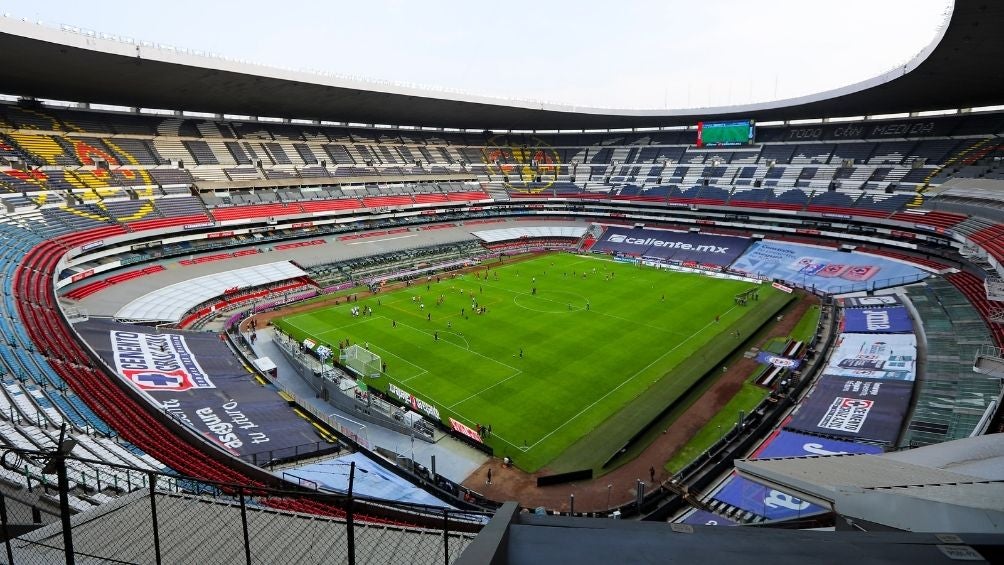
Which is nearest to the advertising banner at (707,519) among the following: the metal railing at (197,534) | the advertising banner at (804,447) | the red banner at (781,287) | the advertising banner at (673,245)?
the advertising banner at (804,447)

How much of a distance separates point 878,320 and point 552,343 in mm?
19344

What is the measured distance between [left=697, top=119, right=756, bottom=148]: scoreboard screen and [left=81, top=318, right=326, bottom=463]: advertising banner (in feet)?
196

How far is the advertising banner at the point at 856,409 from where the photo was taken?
2008cm

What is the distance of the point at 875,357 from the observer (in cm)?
2717

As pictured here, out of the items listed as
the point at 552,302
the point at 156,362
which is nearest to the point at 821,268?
the point at 552,302

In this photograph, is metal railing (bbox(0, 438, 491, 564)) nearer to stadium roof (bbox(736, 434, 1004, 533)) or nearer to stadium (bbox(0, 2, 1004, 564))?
stadium (bbox(0, 2, 1004, 564))

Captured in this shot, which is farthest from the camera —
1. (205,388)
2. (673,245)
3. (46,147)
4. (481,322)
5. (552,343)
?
(673,245)

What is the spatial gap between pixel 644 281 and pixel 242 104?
132 ft

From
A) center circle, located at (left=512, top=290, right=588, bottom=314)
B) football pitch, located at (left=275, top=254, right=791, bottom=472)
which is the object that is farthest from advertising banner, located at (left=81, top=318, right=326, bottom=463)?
center circle, located at (left=512, top=290, right=588, bottom=314)

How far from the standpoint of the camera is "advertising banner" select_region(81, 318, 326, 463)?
63.2 ft

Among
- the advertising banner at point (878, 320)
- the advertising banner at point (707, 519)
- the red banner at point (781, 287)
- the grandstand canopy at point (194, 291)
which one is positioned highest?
the grandstand canopy at point (194, 291)

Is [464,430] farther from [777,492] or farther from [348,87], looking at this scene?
[348,87]

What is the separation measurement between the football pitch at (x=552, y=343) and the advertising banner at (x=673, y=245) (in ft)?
24.0

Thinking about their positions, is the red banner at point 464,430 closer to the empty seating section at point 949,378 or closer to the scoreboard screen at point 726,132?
the empty seating section at point 949,378
